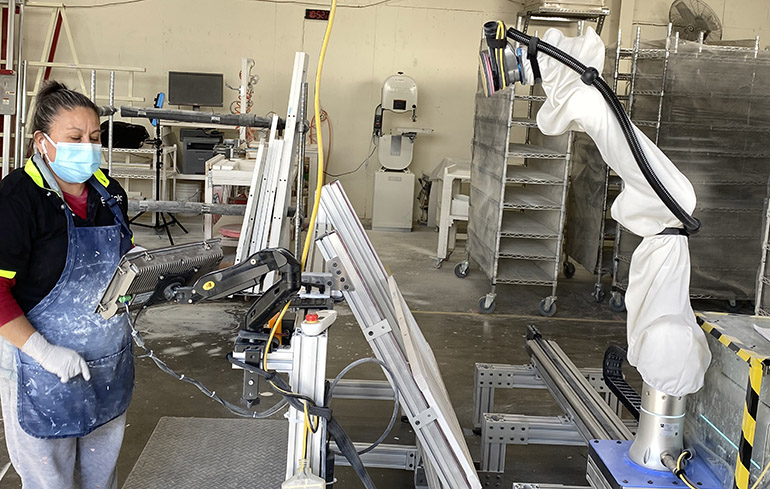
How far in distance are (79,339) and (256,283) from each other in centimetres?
54

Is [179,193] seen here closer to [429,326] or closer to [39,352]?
[429,326]

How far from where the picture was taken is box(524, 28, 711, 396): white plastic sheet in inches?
64.6

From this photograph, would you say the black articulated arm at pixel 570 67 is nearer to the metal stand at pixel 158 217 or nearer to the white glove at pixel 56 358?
the white glove at pixel 56 358

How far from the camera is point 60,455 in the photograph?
1869 mm

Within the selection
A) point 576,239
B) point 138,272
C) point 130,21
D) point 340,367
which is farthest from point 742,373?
point 130,21

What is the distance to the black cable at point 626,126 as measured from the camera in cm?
159

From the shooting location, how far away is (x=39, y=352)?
172 cm

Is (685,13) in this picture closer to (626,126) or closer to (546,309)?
(546,309)

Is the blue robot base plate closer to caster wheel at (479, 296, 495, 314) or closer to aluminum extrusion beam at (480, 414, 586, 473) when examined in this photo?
aluminum extrusion beam at (480, 414, 586, 473)

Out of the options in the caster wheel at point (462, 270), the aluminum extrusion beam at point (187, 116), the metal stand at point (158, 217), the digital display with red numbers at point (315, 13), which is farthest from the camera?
the digital display with red numbers at point (315, 13)

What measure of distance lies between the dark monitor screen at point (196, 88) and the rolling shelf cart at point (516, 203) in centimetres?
310

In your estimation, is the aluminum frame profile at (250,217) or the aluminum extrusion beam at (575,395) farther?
the aluminum frame profile at (250,217)

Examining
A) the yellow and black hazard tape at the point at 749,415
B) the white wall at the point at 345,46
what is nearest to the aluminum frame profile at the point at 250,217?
the yellow and black hazard tape at the point at 749,415

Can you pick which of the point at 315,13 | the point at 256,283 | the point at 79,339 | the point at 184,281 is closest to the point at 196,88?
the point at 315,13
